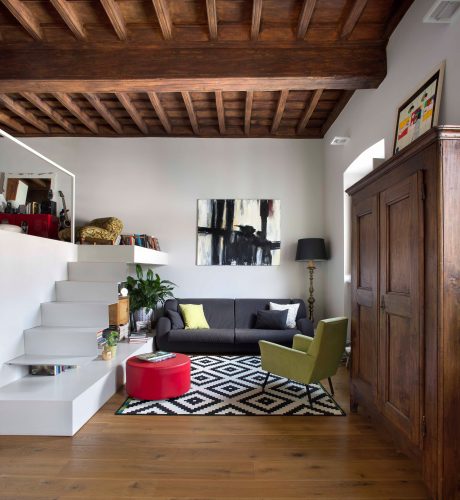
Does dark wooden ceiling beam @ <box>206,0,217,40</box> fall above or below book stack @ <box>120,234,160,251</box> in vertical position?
above

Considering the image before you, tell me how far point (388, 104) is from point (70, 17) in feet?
9.62

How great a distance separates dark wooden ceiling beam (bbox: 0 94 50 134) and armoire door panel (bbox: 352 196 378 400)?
454cm

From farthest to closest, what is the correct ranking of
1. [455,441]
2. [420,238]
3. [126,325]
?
[126,325] → [420,238] → [455,441]

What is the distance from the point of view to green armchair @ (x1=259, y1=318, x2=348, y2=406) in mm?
3166

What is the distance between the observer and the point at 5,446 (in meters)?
2.50

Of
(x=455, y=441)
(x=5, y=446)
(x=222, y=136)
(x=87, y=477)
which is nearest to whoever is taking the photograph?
(x=455, y=441)

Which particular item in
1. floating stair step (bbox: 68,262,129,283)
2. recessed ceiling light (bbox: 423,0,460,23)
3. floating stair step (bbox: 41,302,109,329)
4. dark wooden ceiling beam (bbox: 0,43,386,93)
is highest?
dark wooden ceiling beam (bbox: 0,43,386,93)

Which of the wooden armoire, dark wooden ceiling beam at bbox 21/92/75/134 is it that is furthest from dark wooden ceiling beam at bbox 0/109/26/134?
the wooden armoire

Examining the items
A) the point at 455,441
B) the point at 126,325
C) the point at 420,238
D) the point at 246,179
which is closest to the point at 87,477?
the point at 455,441

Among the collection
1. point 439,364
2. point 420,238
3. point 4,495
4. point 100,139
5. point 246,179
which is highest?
point 100,139

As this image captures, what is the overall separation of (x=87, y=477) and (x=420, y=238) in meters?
2.30

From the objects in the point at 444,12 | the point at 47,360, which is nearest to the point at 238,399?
the point at 47,360

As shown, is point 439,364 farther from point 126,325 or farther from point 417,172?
point 126,325

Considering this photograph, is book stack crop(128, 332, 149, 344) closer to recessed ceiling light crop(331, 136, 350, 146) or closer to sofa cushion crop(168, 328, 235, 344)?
sofa cushion crop(168, 328, 235, 344)
